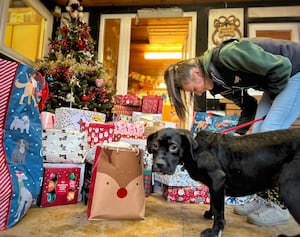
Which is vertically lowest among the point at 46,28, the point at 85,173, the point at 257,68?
the point at 85,173

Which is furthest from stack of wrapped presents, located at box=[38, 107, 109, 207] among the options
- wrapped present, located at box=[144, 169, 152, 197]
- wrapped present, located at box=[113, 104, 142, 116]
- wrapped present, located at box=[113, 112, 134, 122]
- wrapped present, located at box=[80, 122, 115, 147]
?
wrapped present, located at box=[113, 104, 142, 116]

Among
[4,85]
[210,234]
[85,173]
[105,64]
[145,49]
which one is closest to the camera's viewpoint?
[210,234]

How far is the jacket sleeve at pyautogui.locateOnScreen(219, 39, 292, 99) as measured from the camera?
3.76 feet

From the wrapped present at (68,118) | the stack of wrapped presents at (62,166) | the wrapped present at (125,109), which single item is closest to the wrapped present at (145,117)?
the wrapped present at (125,109)

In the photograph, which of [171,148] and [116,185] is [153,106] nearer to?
[116,185]

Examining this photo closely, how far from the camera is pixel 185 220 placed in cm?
139

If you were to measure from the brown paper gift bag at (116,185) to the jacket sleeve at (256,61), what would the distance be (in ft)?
2.26

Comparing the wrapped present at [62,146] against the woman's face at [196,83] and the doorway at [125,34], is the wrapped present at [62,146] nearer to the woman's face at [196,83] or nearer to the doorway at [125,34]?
the woman's face at [196,83]

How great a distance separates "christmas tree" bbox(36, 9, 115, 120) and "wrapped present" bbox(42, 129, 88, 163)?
105cm

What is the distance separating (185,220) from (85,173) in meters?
0.79

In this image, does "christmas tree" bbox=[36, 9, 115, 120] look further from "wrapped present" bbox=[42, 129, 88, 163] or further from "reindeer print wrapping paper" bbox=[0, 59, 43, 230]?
"reindeer print wrapping paper" bbox=[0, 59, 43, 230]

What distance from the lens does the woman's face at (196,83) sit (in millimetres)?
1342

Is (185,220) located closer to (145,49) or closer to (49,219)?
(49,219)

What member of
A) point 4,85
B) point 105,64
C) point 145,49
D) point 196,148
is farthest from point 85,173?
point 145,49
